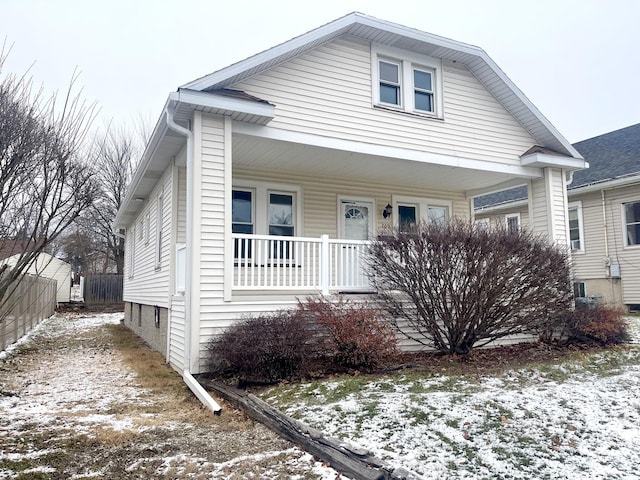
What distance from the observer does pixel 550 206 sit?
33.7 feet

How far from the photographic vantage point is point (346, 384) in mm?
5832

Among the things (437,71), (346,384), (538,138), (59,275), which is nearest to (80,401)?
(346,384)

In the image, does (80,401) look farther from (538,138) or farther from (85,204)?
(538,138)

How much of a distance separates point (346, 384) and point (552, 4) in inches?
902

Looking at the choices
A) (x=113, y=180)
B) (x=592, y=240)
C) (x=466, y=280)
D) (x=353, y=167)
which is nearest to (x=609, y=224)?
(x=592, y=240)

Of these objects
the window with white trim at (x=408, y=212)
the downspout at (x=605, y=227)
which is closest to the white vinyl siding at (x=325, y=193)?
the window with white trim at (x=408, y=212)

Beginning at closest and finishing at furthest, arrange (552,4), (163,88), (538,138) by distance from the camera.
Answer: (538,138) → (552,4) → (163,88)

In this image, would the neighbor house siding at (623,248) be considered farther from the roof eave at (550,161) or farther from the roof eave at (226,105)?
the roof eave at (226,105)

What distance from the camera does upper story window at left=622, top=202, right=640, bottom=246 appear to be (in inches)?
564

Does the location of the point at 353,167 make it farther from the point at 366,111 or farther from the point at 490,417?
the point at 490,417

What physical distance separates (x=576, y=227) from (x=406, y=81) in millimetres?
9632

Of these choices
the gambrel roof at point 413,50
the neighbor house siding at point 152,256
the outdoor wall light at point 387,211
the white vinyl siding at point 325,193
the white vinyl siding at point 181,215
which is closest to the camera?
the gambrel roof at point 413,50

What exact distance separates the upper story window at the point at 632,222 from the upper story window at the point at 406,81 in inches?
331

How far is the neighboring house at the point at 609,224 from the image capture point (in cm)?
1428
